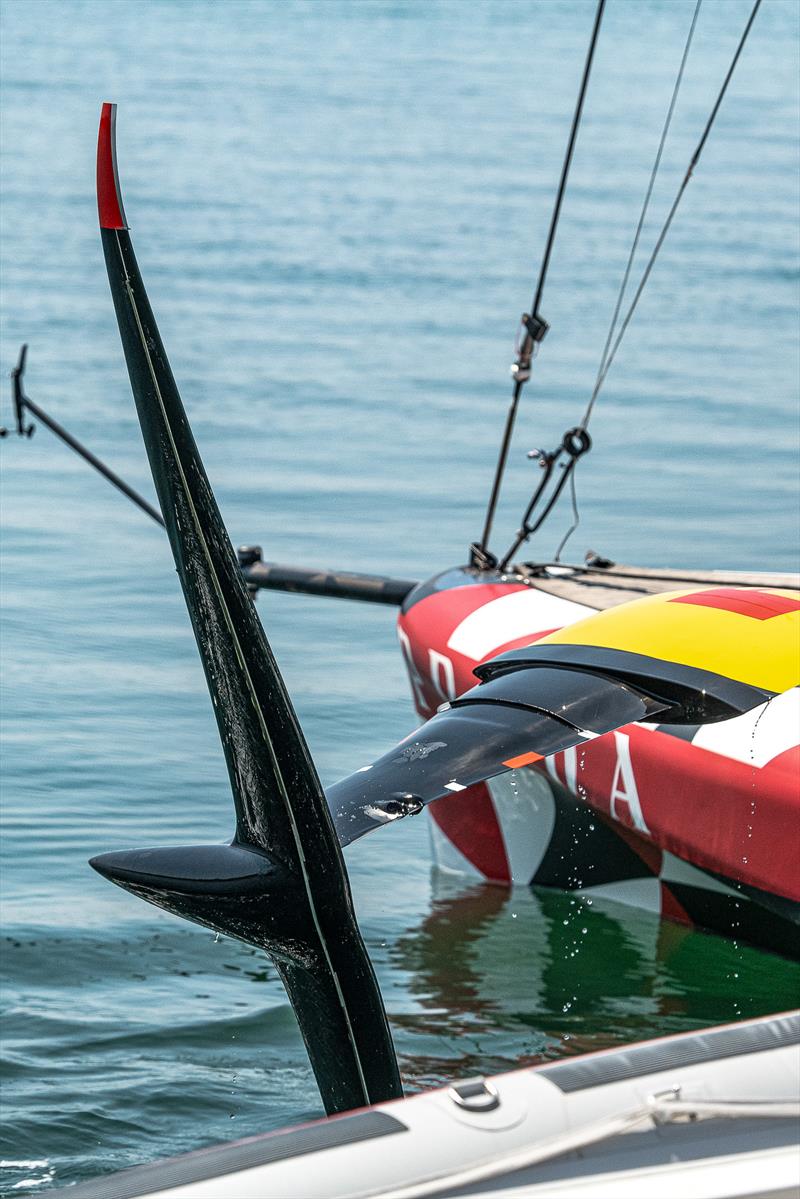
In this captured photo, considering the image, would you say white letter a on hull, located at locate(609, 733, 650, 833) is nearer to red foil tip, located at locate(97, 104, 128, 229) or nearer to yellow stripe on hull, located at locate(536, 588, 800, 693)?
yellow stripe on hull, located at locate(536, 588, 800, 693)

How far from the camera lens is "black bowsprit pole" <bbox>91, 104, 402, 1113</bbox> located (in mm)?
2674

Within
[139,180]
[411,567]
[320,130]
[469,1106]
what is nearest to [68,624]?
[411,567]

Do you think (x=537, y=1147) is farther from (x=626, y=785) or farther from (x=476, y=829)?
(x=476, y=829)

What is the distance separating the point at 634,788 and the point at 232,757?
2.28 meters

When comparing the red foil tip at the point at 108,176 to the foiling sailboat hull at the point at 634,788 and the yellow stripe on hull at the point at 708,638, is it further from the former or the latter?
the foiling sailboat hull at the point at 634,788

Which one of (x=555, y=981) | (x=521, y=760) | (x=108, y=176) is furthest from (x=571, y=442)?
(x=108, y=176)

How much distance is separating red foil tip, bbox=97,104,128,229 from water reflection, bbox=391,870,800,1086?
2621 millimetres

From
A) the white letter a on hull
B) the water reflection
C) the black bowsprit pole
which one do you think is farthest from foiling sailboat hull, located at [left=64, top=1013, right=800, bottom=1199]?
the white letter a on hull

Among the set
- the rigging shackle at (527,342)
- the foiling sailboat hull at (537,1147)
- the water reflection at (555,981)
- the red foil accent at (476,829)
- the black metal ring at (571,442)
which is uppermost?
the rigging shackle at (527,342)

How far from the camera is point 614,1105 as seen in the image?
1853 millimetres

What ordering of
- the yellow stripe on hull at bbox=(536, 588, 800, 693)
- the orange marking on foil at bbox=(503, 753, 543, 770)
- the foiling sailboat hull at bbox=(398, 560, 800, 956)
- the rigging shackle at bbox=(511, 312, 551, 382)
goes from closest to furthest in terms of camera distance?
1. the orange marking on foil at bbox=(503, 753, 543, 770)
2. the yellow stripe on hull at bbox=(536, 588, 800, 693)
3. the foiling sailboat hull at bbox=(398, 560, 800, 956)
4. the rigging shackle at bbox=(511, 312, 551, 382)

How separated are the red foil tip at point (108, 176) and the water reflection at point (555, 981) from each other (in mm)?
2621

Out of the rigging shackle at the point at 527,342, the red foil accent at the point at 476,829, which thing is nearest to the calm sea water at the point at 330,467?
the red foil accent at the point at 476,829

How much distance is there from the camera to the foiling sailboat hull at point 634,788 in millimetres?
4367
